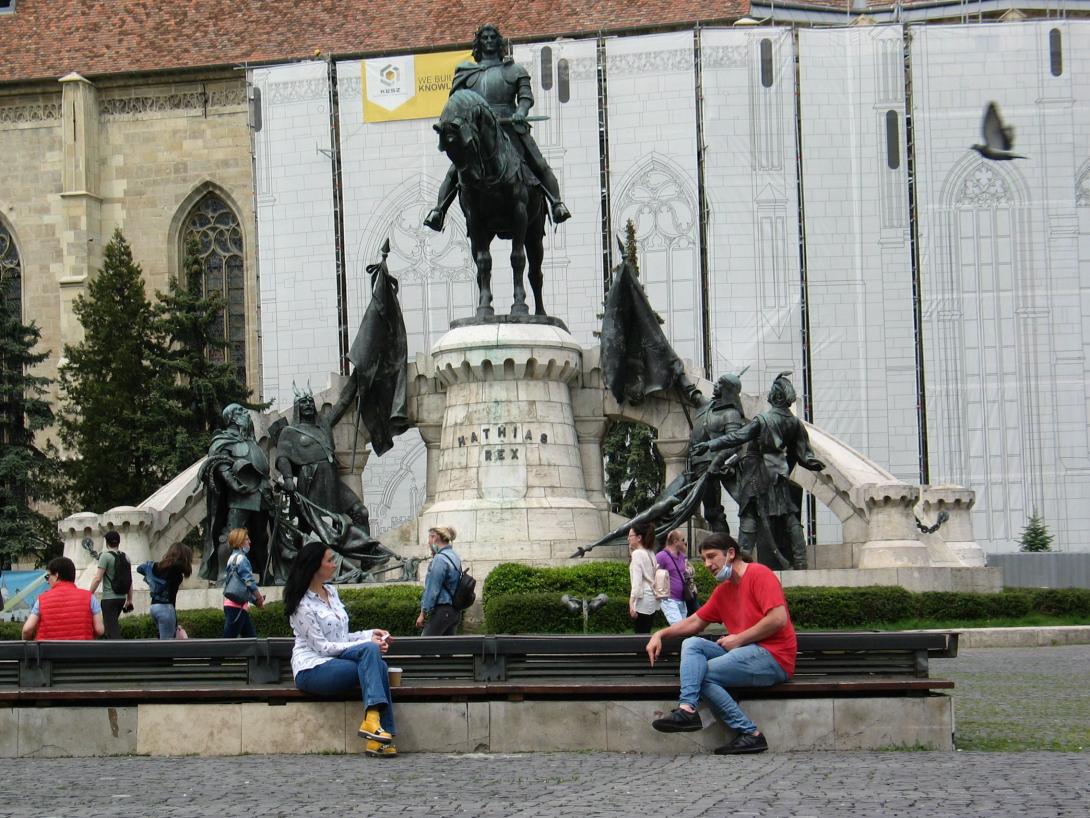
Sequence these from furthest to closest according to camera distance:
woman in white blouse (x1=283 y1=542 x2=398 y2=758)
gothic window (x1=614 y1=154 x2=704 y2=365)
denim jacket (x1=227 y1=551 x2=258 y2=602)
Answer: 1. gothic window (x1=614 y1=154 x2=704 y2=365)
2. denim jacket (x1=227 y1=551 x2=258 y2=602)
3. woman in white blouse (x1=283 y1=542 x2=398 y2=758)

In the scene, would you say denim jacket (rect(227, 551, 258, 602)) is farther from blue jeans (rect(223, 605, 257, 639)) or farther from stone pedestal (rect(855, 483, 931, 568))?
stone pedestal (rect(855, 483, 931, 568))

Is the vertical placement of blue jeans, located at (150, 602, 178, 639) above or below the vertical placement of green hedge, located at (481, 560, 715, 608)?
above

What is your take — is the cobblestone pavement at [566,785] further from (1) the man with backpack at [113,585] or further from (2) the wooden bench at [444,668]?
(1) the man with backpack at [113,585]

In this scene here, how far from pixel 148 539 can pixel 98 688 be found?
12.6 metres

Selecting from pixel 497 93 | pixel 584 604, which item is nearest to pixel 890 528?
pixel 584 604

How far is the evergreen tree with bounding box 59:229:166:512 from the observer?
35.2 m

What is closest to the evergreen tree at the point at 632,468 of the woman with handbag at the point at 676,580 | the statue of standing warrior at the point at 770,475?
the statue of standing warrior at the point at 770,475

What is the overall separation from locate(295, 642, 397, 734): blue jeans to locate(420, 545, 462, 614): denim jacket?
12.1 feet

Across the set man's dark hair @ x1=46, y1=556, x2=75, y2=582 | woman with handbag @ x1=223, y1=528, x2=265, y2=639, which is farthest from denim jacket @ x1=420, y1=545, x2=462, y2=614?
man's dark hair @ x1=46, y1=556, x2=75, y2=582

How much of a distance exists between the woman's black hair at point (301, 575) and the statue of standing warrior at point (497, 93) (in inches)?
464

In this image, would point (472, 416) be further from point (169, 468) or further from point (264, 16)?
point (264, 16)

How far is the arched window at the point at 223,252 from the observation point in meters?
44.8

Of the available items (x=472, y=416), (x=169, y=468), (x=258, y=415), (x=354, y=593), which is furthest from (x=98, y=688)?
(x=169, y=468)

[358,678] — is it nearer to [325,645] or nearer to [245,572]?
[325,645]
